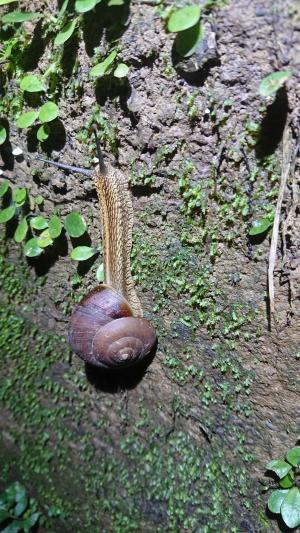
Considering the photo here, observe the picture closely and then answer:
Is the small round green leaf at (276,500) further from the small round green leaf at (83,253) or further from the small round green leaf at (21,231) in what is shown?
the small round green leaf at (21,231)

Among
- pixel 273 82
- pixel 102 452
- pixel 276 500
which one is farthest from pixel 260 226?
pixel 102 452

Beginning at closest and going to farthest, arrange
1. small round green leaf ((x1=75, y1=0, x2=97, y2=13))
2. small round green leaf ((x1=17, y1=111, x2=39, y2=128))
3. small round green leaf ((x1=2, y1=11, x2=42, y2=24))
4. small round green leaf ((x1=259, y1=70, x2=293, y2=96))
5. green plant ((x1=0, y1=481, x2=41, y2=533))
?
1. small round green leaf ((x1=259, y1=70, x2=293, y2=96))
2. small round green leaf ((x1=75, y1=0, x2=97, y2=13))
3. small round green leaf ((x1=2, y1=11, x2=42, y2=24))
4. small round green leaf ((x1=17, y1=111, x2=39, y2=128))
5. green plant ((x1=0, y1=481, x2=41, y2=533))

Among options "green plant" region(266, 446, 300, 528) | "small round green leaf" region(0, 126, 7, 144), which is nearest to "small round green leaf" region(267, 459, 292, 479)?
"green plant" region(266, 446, 300, 528)

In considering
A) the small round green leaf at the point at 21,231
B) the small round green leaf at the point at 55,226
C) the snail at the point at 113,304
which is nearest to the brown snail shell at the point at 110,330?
the snail at the point at 113,304

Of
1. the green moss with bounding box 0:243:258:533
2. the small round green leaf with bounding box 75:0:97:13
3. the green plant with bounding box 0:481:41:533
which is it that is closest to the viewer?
the small round green leaf with bounding box 75:0:97:13

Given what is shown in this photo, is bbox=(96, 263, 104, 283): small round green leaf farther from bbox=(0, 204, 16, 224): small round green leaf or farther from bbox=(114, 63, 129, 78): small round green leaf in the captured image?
bbox=(114, 63, 129, 78): small round green leaf

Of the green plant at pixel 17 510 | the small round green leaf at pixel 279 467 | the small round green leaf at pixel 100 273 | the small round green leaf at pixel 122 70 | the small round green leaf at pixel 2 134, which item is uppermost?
the small round green leaf at pixel 122 70

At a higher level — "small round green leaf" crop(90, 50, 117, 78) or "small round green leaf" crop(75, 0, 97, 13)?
"small round green leaf" crop(75, 0, 97, 13)

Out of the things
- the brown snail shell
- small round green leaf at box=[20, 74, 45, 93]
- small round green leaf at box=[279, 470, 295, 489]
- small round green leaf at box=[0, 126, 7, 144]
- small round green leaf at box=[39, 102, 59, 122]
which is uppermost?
small round green leaf at box=[20, 74, 45, 93]
